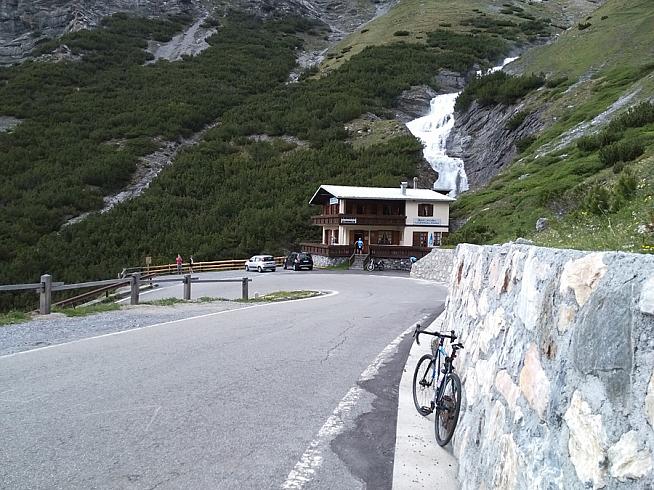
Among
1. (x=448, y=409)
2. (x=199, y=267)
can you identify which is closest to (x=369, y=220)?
(x=199, y=267)

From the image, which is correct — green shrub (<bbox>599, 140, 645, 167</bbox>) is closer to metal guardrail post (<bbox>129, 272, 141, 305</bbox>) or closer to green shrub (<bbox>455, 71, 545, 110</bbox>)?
metal guardrail post (<bbox>129, 272, 141, 305</bbox>)

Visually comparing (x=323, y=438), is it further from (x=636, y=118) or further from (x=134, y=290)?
(x=636, y=118)

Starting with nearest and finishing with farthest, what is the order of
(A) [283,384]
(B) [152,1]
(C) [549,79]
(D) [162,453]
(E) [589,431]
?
(E) [589,431] < (D) [162,453] < (A) [283,384] < (C) [549,79] < (B) [152,1]

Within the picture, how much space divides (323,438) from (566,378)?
3.35m

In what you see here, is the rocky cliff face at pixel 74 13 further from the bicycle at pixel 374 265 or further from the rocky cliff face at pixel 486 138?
the bicycle at pixel 374 265

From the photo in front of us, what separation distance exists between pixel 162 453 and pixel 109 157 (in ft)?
194

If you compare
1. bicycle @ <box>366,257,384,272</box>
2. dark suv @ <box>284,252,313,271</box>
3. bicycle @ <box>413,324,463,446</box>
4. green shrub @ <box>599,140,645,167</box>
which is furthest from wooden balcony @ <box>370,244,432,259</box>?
bicycle @ <box>413,324,463,446</box>

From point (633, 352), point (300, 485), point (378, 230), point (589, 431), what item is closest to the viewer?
point (633, 352)

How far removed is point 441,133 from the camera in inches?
2495

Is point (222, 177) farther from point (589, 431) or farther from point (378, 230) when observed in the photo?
point (589, 431)

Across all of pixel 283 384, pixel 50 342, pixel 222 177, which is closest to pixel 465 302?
pixel 283 384

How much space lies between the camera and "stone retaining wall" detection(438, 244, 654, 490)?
2.07 metres

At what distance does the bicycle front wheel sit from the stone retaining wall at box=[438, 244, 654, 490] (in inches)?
15.6

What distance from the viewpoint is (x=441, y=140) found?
202ft
